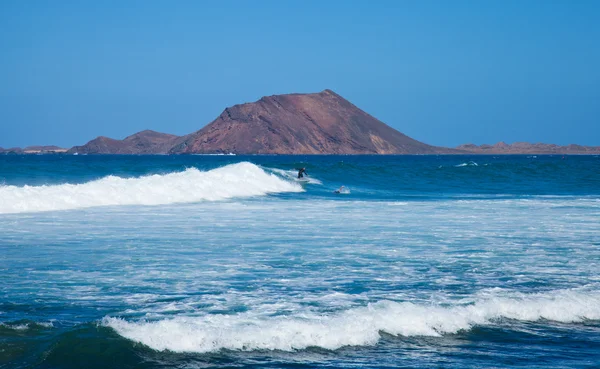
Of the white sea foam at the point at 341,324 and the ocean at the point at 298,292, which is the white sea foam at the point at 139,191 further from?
the white sea foam at the point at 341,324

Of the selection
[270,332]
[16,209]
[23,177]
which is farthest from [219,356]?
[23,177]

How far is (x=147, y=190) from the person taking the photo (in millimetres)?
26172

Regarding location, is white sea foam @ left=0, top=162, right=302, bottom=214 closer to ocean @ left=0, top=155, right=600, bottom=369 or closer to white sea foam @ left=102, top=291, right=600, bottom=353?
ocean @ left=0, top=155, right=600, bottom=369

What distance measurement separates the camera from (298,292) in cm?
868

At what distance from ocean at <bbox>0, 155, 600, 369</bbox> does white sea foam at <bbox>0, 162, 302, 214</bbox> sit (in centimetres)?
257

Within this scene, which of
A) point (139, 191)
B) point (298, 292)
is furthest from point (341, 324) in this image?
→ point (139, 191)

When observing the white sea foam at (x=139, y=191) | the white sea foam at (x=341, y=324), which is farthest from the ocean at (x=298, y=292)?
the white sea foam at (x=139, y=191)

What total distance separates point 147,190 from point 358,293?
18.7 m

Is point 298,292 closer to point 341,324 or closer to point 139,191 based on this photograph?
point 341,324

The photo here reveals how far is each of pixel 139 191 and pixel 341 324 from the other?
65.2ft

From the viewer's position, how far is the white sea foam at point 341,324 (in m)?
6.59

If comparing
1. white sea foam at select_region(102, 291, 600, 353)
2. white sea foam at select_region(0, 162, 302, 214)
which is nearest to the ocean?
white sea foam at select_region(102, 291, 600, 353)

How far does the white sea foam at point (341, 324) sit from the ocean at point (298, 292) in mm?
18

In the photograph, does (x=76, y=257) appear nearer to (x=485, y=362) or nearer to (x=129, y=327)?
(x=129, y=327)
